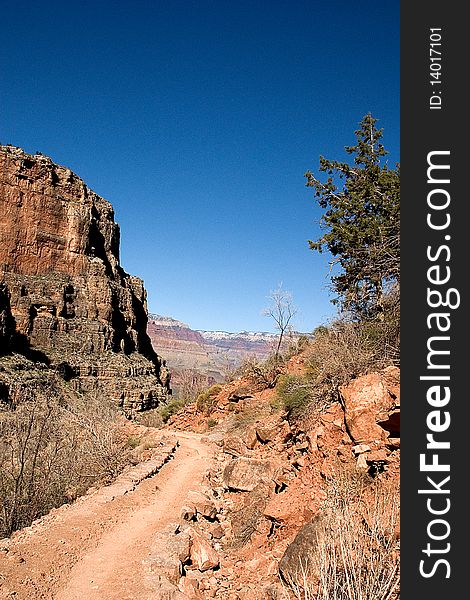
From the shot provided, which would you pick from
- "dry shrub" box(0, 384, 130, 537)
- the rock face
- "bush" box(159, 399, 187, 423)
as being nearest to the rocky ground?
"dry shrub" box(0, 384, 130, 537)

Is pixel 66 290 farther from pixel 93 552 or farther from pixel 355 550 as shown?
pixel 355 550

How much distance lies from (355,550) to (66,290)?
49.9 m

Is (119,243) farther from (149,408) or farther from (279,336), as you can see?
(279,336)

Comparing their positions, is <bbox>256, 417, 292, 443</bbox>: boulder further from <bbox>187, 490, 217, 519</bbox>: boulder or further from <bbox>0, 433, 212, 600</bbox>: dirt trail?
<bbox>0, 433, 212, 600</bbox>: dirt trail

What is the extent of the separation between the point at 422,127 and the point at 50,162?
58.9 meters

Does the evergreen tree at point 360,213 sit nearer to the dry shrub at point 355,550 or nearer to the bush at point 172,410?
the dry shrub at point 355,550

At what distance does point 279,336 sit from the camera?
22.0m

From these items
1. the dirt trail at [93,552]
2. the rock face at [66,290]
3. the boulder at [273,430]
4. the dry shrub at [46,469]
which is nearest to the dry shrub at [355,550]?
the dirt trail at [93,552]

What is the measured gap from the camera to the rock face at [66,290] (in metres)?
43.1

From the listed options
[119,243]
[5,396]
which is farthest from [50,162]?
[5,396]

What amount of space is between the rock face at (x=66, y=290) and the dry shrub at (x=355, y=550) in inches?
1425

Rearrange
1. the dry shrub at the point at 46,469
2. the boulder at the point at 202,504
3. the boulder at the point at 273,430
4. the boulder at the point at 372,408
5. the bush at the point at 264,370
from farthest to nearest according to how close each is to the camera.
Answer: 1. the bush at the point at 264,370
2. the boulder at the point at 273,430
3. the dry shrub at the point at 46,469
4. the boulder at the point at 202,504
5. the boulder at the point at 372,408

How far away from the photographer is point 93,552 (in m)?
6.71

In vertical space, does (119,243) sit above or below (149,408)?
above
